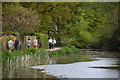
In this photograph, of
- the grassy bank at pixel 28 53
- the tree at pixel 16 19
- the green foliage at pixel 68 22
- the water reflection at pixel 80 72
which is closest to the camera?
the water reflection at pixel 80 72

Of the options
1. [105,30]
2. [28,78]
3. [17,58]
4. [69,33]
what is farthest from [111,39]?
[28,78]

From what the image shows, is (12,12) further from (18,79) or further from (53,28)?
(18,79)

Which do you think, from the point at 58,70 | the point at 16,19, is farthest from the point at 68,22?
the point at 58,70

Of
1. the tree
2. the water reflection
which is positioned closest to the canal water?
the water reflection

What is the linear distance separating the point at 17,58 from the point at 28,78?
31.1 ft

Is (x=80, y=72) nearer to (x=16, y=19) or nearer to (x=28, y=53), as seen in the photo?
(x=28, y=53)

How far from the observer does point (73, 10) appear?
197ft

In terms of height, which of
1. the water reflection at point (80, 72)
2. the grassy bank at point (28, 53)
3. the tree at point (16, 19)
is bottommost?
the water reflection at point (80, 72)

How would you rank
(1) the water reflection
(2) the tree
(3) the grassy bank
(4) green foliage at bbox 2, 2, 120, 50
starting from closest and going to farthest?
1. (1) the water reflection
2. (3) the grassy bank
3. (2) the tree
4. (4) green foliage at bbox 2, 2, 120, 50

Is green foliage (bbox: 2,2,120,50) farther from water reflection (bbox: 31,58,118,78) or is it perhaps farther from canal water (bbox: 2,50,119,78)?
water reflection (bbox: 31,58,118,78)

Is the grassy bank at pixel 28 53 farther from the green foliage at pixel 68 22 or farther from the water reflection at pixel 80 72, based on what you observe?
the green foliage at pixel 68 22

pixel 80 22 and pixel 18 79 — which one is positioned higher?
pixel 80 22

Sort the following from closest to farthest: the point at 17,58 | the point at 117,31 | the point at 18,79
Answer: the point at 18,79 < the point at 17,58 < the point at 117,31

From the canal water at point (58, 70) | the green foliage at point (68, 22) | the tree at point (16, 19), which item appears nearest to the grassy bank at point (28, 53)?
the canal water at point (58, 70)
